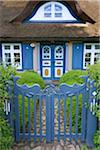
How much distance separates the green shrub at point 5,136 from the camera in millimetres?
5932

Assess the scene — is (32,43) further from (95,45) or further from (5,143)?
(5,143)

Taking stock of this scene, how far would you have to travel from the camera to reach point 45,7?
45.4 ft

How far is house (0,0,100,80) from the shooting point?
534 inches

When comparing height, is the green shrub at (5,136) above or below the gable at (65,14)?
below

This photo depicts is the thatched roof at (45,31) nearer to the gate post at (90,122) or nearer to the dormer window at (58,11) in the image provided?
the dormer window at (58,11)

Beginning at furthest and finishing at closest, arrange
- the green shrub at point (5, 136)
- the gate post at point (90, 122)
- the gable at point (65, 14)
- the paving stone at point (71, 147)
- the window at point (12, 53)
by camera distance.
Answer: the window at point (12, 53) → the gable at point (65, 14) → the paving stone at point (71, 147) → the gate post at point (90, 122) → the green shrub at point (5, 136)

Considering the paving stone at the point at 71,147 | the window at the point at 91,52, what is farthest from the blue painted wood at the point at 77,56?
the paving stone at the point at 71,147

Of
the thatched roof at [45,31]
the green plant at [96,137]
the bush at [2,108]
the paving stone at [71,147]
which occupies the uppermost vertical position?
the thatched roof at [45,31]

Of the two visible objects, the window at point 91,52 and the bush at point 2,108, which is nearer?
the bush at point 2,108

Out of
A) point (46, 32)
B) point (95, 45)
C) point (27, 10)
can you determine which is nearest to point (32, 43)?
point (46, 32)

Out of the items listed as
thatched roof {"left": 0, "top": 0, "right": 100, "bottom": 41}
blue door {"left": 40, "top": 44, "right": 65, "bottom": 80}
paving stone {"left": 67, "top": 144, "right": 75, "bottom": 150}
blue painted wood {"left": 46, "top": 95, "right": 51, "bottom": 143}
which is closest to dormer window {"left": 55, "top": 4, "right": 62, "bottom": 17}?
thatched roof {"left": 0, "top": 0, "right": 100, "bottom": 41}

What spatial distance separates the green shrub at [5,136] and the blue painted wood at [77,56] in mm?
8130

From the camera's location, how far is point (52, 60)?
14.1 meters

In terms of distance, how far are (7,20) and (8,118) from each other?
907cm
